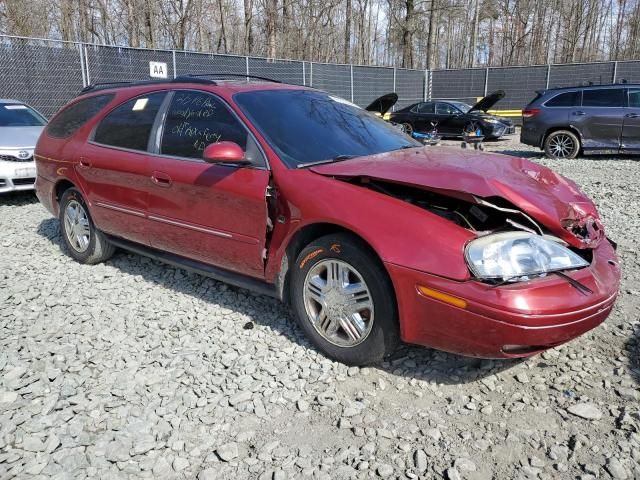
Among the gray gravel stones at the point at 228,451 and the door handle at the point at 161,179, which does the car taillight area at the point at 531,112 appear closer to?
the door handle at the point at 161,179

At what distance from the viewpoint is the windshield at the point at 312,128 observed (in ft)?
11.3

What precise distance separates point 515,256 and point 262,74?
50.7ft

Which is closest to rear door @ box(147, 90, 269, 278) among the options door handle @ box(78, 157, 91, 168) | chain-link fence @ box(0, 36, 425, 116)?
door handle @ box(78, 157, 91, 168)

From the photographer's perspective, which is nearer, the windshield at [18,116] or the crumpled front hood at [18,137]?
the crumpled front hood at [18,137]

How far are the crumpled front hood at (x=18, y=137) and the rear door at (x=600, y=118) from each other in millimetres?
10564

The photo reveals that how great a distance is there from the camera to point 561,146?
Result: 38.7 ft

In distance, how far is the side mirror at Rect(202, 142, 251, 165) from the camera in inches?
126

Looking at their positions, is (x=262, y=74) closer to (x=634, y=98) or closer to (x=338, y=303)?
(x=634, y=98)

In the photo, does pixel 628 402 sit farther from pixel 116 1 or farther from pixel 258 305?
pixel 116 1

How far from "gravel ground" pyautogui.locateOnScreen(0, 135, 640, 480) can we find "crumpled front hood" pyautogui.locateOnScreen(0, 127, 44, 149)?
4426 millimetres

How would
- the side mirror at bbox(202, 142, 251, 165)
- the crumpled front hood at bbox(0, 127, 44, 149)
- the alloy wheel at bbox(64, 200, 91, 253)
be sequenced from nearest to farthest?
the side mirror at bbox(202, 142, 251, 165) → the alloy wheel at bbox(64, 200, 91, 253) → the crumpled front hood at bbox(0, 127, 44, 149)

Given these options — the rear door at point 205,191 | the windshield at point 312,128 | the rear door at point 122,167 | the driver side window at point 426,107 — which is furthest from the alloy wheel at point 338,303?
the driver side window at point 426,107

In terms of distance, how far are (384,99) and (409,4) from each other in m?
24.8

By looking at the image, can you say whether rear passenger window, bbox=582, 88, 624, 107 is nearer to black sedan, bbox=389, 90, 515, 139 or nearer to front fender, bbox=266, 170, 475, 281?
black sedan, bbox=389, 90, 515, 139
